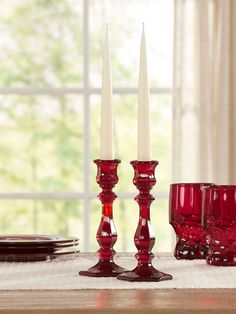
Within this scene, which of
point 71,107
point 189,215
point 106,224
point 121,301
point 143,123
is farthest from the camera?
point 71,107

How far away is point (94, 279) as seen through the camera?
1703 millimetres

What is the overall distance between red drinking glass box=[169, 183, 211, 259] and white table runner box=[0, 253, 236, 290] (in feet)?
0.18

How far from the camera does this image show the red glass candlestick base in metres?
1.73

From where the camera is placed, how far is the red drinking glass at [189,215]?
2025 mm

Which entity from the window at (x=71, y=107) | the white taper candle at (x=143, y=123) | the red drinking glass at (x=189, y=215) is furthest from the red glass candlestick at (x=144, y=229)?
the window at (x=71, y=107)

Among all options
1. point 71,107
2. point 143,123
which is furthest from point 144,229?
point 71,107

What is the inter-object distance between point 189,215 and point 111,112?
17.1 inches

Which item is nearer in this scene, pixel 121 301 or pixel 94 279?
pixel 121 301

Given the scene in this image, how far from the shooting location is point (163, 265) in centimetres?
194

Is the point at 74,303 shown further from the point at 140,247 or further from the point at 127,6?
the point at 127,6

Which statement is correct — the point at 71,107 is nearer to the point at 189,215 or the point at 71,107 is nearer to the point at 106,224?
the point at 189,215

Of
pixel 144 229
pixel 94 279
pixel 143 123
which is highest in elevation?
pixel 143 123

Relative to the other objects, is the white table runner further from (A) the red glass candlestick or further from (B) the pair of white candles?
(B) the pair of white candles

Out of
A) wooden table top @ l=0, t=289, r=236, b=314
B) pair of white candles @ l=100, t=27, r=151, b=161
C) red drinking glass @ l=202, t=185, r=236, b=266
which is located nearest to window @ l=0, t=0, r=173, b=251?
red drinking glass @ l=202, t=185, r=236, b=266
